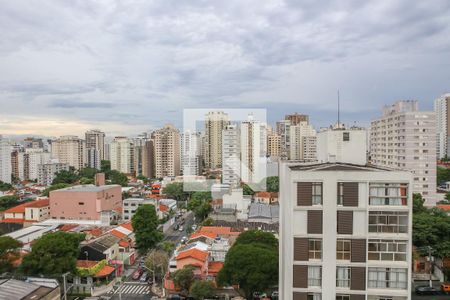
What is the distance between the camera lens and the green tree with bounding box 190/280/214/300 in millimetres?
12633

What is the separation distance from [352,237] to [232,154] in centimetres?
2690

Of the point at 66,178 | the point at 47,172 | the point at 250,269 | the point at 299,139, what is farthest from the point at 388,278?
the point at 47,172

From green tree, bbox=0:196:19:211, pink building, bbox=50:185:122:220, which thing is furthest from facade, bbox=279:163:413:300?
green tree, bbox=0:196:19:211

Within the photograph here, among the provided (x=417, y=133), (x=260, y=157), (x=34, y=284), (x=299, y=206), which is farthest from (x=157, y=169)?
(x=299, y=206)

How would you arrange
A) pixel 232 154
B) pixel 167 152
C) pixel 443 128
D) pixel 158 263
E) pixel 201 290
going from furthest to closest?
pixel 443 128, pixel 167 152, pixel 232 154, pixel 158 263, pixel 201 290

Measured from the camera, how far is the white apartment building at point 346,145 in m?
6.89

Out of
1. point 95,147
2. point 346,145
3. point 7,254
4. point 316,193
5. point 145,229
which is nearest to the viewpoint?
point 316,193

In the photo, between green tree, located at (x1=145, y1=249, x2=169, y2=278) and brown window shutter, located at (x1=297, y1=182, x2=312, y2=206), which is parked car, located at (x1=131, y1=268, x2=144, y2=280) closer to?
green tree, located at (x1=145, y1=249, x2=169, y2=278)

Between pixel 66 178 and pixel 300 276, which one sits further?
pixel 66 178

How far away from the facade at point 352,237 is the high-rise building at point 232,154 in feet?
84.9

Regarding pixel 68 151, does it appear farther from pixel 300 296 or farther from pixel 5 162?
pixel 300 296

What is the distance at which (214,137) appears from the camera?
143 feet

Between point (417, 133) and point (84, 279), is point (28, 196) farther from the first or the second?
point (417, 133)

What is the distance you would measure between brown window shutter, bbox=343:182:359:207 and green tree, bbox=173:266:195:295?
9.35 metres
